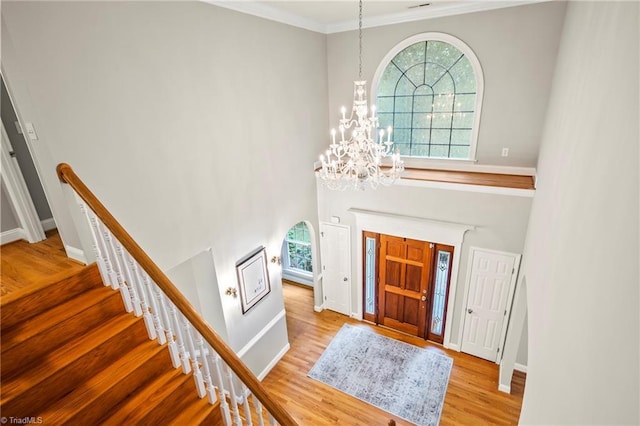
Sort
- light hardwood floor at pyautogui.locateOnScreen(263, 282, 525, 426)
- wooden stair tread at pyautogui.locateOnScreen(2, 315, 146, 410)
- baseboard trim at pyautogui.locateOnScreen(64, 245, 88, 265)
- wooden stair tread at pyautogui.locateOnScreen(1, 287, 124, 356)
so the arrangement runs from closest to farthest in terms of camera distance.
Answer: wooden stair tread at pyautogui.locateOnScreen(2, 315, 146, 410) → wooden stair tread at pyautogui.locateOnScreen(1, 287, 124, 356) → baseboard trim at pyautogui.locateOnScreen(64, 245, 88, 265) → light hardwood floor at pyautogui.locateOnScreen(263, 282, 525, 426)

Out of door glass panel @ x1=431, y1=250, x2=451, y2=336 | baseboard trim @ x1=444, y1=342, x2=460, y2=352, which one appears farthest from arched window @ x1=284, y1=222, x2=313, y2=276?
baseboard trim @ x1=444, y1=342, x2=460, y2=352

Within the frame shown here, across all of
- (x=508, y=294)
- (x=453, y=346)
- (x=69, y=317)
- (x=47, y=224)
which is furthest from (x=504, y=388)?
(x=47, y=224)

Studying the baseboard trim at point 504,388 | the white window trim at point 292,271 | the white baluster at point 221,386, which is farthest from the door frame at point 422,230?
the white baluster at point 221,386

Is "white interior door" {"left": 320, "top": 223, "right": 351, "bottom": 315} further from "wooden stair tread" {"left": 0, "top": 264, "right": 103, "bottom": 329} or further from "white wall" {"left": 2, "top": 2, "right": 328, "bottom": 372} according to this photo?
"wooden stair tread" {"left": 0, "top": 264, "right": 103, "bottom": 329}

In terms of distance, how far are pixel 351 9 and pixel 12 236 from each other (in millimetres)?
4910

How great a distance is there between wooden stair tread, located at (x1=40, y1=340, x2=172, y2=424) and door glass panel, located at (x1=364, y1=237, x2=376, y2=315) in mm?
4130

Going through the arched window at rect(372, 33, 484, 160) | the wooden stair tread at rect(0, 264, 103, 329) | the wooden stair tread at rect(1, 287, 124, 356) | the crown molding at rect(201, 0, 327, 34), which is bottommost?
the wooden stair tread at rect(1, 287, 124, 356)

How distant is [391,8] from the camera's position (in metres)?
4.55

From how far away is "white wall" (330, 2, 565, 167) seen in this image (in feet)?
13.9

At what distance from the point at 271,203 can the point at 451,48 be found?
3.60m

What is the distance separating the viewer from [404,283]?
5934 mm

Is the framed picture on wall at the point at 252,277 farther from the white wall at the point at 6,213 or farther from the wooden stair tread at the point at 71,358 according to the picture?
the white wall at the point at 6,213

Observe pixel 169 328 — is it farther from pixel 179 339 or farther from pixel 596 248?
pixel 596 248

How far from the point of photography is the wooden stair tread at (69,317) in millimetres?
2115
